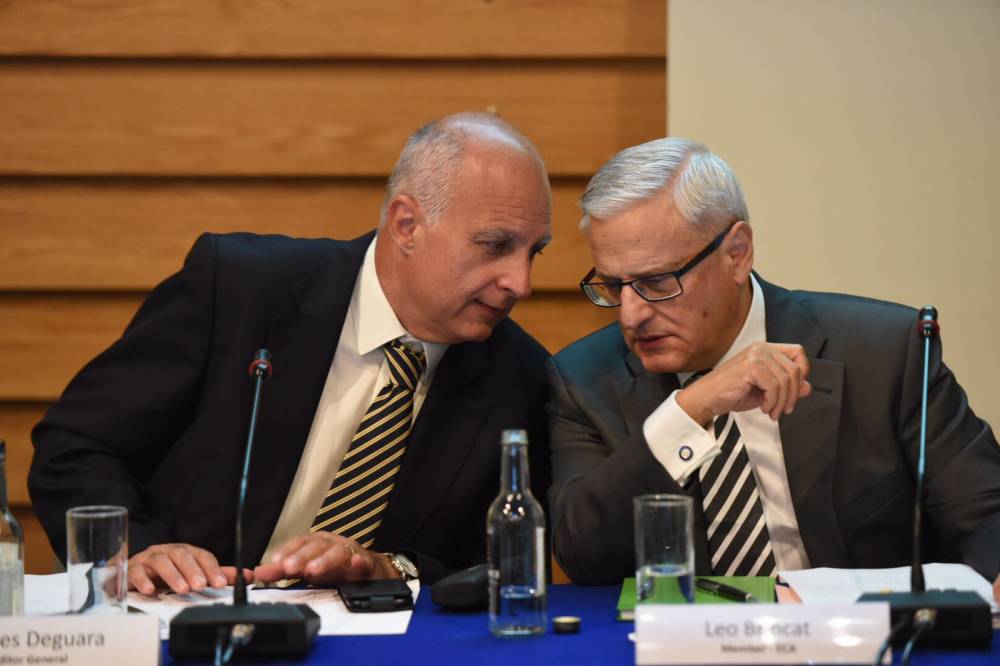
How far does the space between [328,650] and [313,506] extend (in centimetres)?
89

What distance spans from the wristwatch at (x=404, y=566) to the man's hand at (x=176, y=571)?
31cm

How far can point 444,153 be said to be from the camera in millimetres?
2439

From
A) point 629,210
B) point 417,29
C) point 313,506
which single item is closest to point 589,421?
point 629,210

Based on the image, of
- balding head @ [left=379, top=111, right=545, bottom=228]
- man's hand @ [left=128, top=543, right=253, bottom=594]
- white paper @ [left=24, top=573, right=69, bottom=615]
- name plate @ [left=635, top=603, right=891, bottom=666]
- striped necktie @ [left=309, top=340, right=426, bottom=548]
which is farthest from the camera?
balding head @ [left=379, top=111, right=545, bottom=228]

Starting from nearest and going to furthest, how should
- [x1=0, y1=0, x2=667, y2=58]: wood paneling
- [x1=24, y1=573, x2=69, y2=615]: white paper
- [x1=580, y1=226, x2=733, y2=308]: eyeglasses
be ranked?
[x1=24, y1=573, x2=69, y2=615]: white paper → [x1=580, y1=226, x2=733, y2=308]: eyeglasses → [x1=0, y1=0, x2=667, y2=58]: wood paneling

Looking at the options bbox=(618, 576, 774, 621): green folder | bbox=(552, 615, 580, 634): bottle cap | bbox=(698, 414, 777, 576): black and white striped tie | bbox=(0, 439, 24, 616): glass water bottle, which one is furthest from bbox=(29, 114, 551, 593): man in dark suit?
bbox=(552, 615, 580, 634): bottle cap

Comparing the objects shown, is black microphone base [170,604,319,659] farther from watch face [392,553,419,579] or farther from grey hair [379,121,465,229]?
grey hair [379,121,465,229]

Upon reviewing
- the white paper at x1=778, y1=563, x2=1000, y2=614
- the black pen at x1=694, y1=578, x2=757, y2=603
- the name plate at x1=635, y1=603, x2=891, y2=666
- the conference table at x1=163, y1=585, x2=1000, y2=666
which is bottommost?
the conference table at x1=163, y1=585, x2=1000, y2=666

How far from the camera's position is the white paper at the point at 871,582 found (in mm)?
1627

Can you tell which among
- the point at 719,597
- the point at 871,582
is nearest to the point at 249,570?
the point at 719,597

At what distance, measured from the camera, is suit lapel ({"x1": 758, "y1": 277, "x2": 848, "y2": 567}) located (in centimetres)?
215

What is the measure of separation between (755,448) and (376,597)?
857mm

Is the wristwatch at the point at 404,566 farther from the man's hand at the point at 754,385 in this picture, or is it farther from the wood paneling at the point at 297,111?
the wood paneling at the point at 297,111

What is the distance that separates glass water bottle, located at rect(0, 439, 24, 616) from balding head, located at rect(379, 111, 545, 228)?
3.47 feet
